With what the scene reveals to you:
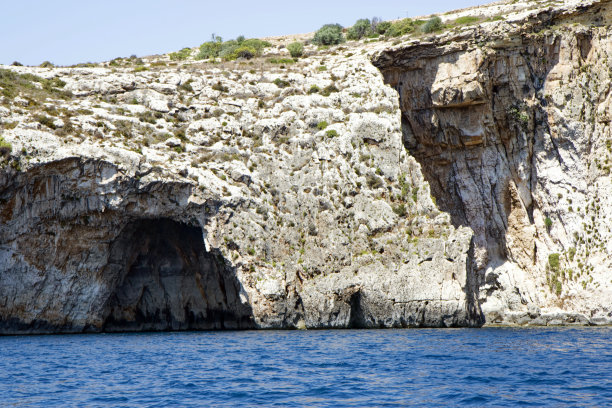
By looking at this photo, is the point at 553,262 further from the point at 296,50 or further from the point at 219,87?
the point at 296,50

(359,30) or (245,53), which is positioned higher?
(359,30)

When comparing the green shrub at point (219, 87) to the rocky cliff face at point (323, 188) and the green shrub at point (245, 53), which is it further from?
the green shrub at point (245, 53)

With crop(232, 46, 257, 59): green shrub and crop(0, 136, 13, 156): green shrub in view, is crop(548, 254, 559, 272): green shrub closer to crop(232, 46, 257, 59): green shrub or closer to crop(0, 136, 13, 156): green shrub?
crop(232, 46, 257, 59): green shrub

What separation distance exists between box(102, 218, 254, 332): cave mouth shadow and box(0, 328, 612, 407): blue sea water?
12.0 meters

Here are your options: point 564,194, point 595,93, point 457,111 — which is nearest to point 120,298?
point 457,111

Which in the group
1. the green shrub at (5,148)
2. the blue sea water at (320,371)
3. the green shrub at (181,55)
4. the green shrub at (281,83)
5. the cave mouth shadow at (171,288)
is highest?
the green shrub at (181,55)

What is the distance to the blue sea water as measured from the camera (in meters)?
21.6

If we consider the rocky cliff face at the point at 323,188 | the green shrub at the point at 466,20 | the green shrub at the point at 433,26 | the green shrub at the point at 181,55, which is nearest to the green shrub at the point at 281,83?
the rocky cliff face at the point at 323,188

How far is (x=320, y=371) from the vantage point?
88.9 ft

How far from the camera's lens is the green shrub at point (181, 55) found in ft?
258

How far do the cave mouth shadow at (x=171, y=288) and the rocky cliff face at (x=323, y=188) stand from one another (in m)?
0.14

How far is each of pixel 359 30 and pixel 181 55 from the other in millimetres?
20028

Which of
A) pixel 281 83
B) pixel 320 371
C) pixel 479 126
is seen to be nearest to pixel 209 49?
pixel 281 83

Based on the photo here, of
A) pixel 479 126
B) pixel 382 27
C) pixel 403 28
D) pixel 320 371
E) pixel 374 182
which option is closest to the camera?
pixel 320 371
